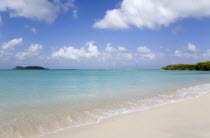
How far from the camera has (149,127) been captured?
4.86 meters

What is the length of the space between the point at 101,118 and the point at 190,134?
292 centimetres

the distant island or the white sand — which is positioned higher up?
the distant island

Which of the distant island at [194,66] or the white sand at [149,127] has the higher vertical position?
the distant island at [194,66]

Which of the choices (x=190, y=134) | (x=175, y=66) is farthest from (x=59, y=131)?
(x=175, y=66)

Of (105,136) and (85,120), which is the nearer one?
(105,136)

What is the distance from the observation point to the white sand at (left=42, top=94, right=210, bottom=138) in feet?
14.2

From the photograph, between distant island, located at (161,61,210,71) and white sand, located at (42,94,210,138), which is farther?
distant island, located at (161,61,210,71)

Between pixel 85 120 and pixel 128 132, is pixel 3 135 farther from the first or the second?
pixel 128 132

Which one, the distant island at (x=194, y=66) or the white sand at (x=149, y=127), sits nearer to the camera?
the white sand at (x=149, y=127)

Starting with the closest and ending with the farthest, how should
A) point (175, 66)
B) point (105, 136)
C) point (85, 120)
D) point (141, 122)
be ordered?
point (105, 136), point (141, 122), point (85, 120), point (175, 66)

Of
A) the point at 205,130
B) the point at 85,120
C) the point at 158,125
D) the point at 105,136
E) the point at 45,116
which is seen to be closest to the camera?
the point at 105,136

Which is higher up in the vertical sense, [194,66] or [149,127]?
[194,66]

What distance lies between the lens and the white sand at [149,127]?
4320 millimetres

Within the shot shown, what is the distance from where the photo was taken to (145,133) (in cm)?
443
